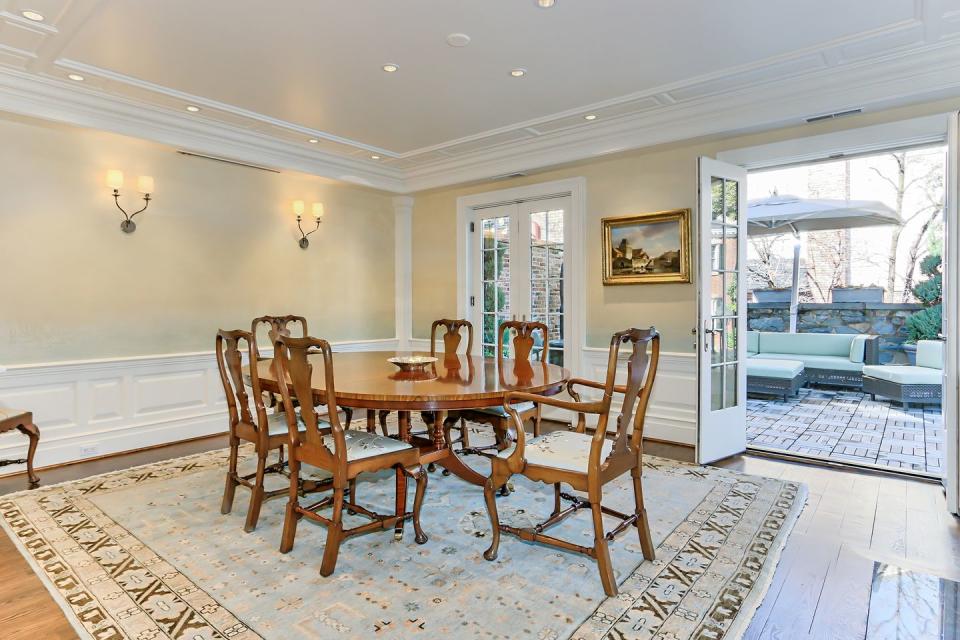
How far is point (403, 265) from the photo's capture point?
6203 mm

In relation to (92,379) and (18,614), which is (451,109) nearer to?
(92,379)

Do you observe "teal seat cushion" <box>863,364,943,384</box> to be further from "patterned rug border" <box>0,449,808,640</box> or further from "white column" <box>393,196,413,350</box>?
"white column" <box>393,196,413,350</box>

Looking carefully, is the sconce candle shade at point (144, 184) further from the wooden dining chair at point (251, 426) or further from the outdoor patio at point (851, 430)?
the outdoor patio at point (851, 430)

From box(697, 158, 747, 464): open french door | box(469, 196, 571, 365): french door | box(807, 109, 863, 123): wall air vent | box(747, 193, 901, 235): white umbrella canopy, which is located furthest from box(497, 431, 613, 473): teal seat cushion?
box(747, 193, 901, 235): white umbrella canopy

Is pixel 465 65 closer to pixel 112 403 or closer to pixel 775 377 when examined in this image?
pixel 112 403

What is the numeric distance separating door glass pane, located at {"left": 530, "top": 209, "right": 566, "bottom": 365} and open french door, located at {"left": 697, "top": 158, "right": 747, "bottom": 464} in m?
1.48

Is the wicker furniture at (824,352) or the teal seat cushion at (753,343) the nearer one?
the wicker furniture at (824,352)

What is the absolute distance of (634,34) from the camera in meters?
2.86

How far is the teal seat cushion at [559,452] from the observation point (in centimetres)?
218

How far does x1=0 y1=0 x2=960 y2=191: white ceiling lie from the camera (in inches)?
104

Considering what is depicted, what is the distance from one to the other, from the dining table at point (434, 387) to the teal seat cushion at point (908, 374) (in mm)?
4662

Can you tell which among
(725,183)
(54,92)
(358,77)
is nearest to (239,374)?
(358,77)

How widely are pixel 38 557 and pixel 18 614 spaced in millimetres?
502

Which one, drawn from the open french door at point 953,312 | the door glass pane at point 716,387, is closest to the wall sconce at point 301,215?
the door glass pane at point 716,387
